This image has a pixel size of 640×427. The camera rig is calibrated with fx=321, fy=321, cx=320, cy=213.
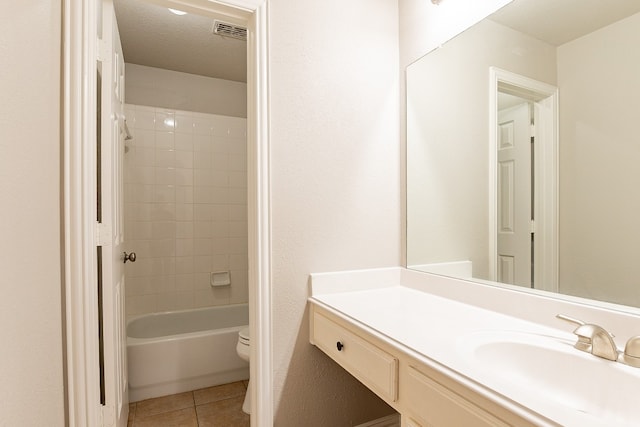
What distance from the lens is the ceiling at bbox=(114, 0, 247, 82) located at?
79.5 inches

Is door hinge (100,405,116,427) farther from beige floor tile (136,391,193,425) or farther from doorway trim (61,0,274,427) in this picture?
beige floor tile (136,391,193,425)

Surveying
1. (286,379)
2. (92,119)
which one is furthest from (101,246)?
(286,379)

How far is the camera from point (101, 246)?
4.35 ft

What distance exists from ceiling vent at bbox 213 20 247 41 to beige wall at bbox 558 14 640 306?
1.87 metres

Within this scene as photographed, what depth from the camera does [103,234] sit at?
1.30m

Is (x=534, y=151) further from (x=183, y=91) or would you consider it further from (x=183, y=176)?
(x=183, y=91)

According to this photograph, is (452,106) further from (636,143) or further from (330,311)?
(330,311)

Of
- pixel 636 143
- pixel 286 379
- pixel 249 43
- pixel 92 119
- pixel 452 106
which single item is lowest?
pixel 286 379

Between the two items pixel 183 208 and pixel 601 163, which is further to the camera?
pixel 183 208

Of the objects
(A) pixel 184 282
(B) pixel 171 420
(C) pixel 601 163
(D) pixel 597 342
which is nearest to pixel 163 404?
→ (B) pixel 171 420

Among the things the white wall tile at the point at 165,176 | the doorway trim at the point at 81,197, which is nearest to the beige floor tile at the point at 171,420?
the doorway trim at the point at 81,197

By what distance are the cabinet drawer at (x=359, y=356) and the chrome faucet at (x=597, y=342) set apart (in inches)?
18.3

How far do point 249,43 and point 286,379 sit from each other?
1.44 metres

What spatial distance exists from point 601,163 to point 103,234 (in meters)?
1.74
